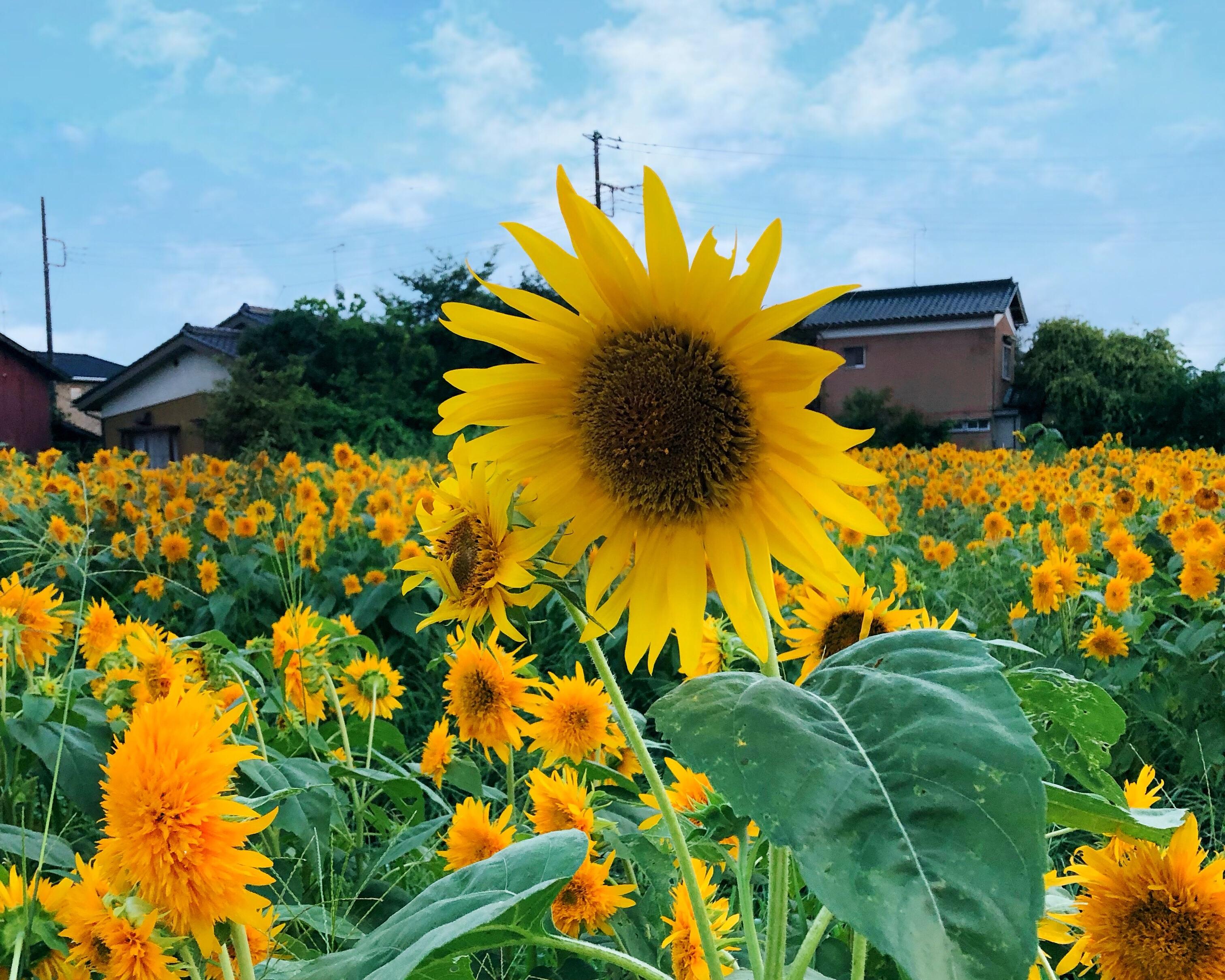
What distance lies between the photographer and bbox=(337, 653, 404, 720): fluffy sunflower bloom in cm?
190

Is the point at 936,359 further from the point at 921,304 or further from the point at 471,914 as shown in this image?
the point at 471,914

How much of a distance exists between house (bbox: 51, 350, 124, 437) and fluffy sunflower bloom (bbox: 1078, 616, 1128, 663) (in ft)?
93.2

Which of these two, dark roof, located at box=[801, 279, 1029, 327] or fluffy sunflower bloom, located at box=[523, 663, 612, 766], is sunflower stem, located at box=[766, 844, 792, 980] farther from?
dark roof, located at box=[801, 279, 1029, 327]

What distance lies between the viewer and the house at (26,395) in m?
24.8

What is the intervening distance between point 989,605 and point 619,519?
12.9ft

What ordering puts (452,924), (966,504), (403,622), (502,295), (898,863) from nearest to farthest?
1. (898,863)
2. (452,924)
3. (502,295)
4. (403,622)
5. (966,504)

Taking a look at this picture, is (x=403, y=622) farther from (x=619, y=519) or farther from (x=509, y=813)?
(x=619, y=519)

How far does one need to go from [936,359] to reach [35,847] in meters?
28.9

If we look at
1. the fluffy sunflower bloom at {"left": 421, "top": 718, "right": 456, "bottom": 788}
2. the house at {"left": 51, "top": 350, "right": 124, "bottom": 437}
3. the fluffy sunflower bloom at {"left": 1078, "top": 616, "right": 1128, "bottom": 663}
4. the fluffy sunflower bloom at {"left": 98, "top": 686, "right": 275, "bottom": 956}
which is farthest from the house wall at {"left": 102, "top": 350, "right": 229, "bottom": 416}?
the fluffy sunflower bloom at {"left": 98, "top": 686, "right": 275, "bottom": 956}

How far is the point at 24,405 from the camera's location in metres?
25.4

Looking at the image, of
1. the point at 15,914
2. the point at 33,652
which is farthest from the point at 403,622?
the point at 15,914

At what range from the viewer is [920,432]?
2584 cm

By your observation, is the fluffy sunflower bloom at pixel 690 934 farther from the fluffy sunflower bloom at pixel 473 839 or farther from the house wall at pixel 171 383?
the house wall at pixel 171 383

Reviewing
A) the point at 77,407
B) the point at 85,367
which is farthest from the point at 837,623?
the point at 85,367
